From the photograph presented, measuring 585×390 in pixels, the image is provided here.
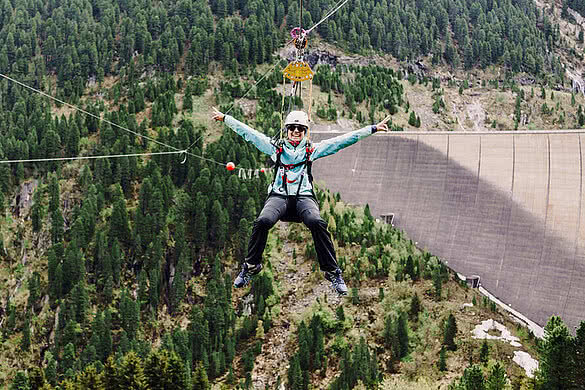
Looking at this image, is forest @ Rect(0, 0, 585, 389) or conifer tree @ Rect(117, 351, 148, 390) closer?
conifer tree @ Rect(117, 351, 148, 390)

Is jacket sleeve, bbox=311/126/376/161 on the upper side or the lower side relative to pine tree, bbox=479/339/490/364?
upper

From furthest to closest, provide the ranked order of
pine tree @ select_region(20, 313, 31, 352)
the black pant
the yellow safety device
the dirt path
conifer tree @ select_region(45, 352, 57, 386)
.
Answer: pine tree @ select_region(20, 313, 31, 352) < conifer tree @ select_region(45, 352, 57, 386) < the dirt path < the yellow safety device < the black pant

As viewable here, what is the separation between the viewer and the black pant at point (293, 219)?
51.8 feet

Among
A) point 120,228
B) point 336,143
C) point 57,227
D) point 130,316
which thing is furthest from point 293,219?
point 57,227

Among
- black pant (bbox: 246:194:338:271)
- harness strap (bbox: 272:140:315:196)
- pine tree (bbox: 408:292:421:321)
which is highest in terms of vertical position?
harness strap (bbox: 272:140:315:196)

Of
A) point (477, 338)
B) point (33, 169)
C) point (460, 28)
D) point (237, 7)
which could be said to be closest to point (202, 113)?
point (33, 169)

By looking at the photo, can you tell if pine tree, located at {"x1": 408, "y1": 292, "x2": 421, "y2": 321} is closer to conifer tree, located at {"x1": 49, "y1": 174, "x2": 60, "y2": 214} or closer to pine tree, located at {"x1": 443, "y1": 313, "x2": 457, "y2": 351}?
pine tree, located at {"x1": 443, "y1": 313, "x2": 457, "y2": 351}

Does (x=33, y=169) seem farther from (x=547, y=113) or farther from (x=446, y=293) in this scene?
(x=547, y=113)

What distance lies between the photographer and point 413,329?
233 feet

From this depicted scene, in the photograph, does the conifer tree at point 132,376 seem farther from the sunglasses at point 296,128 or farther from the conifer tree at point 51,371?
the sunglasses at point 296,128

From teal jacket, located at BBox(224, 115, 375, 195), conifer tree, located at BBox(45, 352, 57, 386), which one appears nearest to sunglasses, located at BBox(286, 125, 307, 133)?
teal jacket, located at BBox(224, 115, 375, 195)

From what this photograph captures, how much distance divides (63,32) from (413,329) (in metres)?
125

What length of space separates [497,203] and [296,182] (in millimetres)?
60055

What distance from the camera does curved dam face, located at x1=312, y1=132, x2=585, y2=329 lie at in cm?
6738
